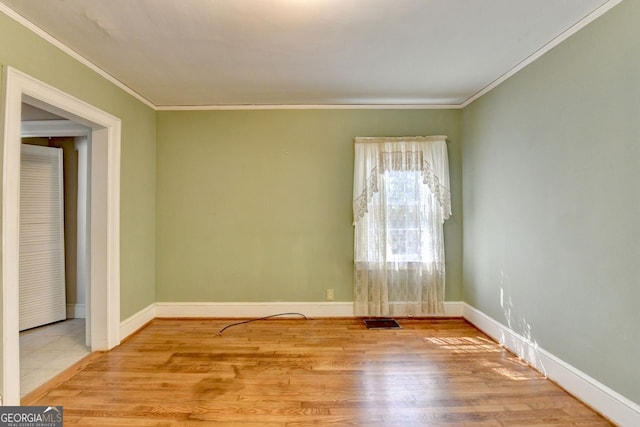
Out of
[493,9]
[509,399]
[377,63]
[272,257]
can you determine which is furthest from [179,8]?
[509,399]

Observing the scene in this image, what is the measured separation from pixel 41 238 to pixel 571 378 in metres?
5.19

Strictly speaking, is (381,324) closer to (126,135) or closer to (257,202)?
(257,202)

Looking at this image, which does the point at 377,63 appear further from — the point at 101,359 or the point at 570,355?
the point at 101,359

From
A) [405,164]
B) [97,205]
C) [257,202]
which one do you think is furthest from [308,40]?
[97,205]

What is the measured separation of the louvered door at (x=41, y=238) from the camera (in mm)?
3186

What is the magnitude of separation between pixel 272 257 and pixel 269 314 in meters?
0.68

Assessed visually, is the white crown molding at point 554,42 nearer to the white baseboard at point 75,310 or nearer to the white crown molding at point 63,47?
the white crown molding at point 63,47

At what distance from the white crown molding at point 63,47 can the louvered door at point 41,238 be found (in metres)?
1.40

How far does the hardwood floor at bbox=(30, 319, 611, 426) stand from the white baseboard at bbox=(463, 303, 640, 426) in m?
0.07

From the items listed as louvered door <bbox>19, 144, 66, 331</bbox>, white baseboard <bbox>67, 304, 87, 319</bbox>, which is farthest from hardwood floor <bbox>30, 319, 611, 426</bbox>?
louvered door <bbox>19, 144, 66, 331</bbox>

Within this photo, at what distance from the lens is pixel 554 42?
2.14 meters

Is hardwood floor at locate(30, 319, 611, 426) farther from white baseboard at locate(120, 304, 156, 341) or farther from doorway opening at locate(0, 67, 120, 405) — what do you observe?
doorway opening at locate(0, 67, 120, 405)

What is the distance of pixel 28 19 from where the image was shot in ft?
6.23

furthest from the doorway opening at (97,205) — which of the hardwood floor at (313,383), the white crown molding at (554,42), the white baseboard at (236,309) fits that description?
the white crown molding at (554,42)
